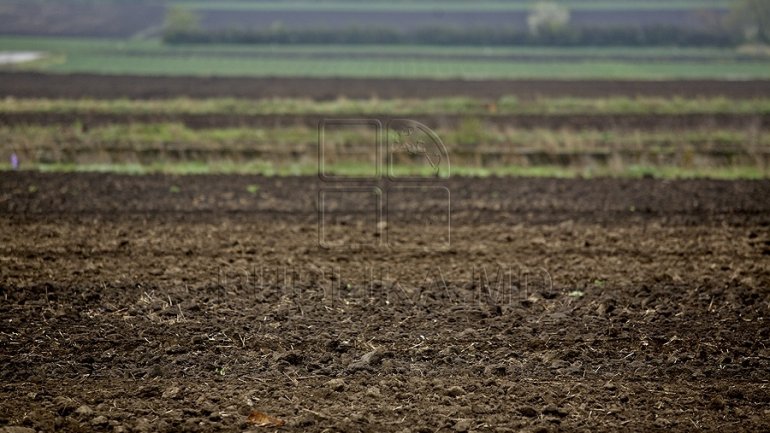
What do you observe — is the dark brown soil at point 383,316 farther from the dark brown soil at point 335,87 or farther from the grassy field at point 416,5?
the grassy field at point 416,5

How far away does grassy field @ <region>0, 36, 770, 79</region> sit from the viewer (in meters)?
45.3

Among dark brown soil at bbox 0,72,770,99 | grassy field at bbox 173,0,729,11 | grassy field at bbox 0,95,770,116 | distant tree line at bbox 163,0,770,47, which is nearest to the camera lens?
grassy field at bbox 0,95,770,116

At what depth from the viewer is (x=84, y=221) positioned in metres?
14.3

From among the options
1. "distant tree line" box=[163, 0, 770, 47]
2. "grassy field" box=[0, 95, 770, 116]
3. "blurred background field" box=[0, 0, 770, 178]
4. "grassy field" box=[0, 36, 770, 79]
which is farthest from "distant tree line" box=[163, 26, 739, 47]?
"grassy field" box=[0, 95, 770, 116]

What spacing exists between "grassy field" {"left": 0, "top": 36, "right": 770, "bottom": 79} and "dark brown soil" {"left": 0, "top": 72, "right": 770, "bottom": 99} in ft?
9.83

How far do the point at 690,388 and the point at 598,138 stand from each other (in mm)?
17249

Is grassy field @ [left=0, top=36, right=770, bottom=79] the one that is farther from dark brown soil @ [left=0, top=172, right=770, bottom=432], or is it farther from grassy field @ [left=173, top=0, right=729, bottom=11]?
dark brown soil @ [left=0, top=172, right=770, bottom=432]

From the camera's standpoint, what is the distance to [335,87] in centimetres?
3953

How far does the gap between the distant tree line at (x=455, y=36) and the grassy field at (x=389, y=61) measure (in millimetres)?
1272

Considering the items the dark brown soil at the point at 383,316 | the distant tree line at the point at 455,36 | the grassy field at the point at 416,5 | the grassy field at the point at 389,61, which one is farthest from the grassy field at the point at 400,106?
the grassy field at the point at 416,5

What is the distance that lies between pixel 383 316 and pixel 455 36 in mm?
53963

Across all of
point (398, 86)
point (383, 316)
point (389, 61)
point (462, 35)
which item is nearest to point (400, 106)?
point (398, 86)

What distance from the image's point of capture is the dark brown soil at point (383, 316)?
7.64m

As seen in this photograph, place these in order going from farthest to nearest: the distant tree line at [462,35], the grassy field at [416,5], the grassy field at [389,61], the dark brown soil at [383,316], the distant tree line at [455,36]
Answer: the grassy field at [416,5], the distant tree line at [455,36], the distant tree line at [462,35], the grassy field at [389,61], the dark brown soil at [383,316]
